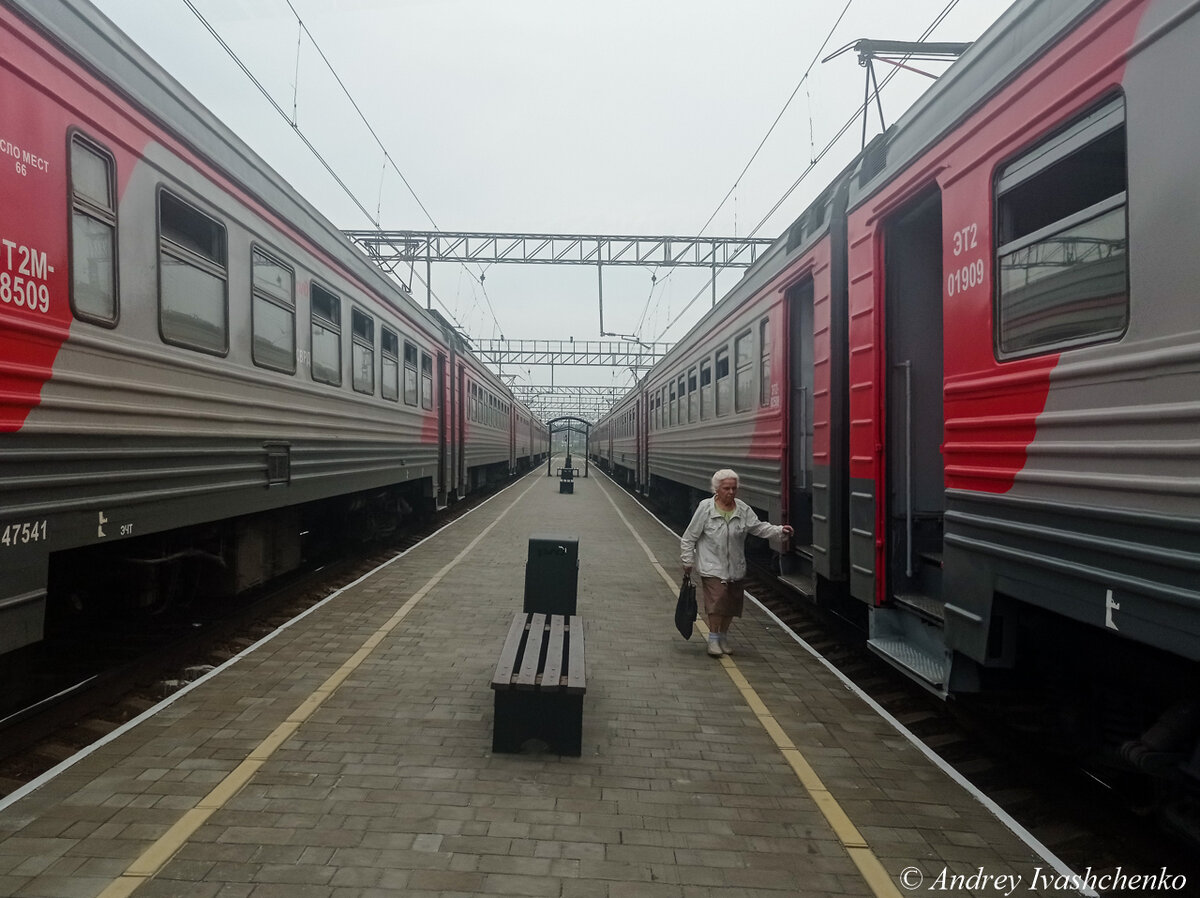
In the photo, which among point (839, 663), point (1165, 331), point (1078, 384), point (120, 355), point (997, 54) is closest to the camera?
point (1165, 331)

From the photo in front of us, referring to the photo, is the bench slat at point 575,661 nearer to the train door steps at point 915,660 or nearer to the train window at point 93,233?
the train door steps at point 915,660

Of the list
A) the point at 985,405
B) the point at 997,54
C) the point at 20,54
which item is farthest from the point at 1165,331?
the point at 20,54

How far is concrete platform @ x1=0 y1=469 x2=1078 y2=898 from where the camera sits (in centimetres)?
277

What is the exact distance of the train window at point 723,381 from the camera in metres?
9.77

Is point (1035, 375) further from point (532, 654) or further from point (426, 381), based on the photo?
point (426, 381)

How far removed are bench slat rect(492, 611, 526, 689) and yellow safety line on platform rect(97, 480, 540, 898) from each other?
1.15m

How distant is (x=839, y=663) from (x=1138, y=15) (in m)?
4.44

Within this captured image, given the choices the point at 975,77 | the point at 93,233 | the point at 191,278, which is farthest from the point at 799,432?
the point at 93,233

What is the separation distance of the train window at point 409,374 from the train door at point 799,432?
5.87 metres

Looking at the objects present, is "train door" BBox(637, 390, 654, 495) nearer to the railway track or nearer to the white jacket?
the railway track

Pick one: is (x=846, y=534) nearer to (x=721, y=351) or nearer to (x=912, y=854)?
(x=912, y=854)

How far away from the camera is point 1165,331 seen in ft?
8.39

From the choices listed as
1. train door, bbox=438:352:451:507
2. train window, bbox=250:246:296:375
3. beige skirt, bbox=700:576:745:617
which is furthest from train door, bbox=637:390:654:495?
beige skirt, bbox=700:576:745:617

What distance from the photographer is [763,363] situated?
790cm
